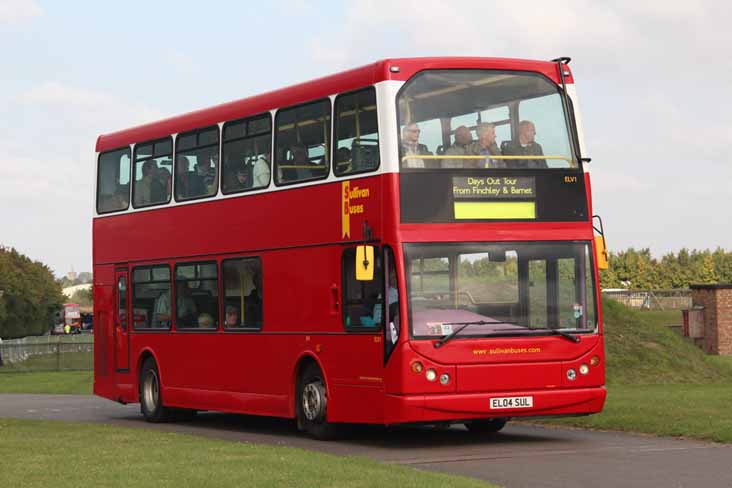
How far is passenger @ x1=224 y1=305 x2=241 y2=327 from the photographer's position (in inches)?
797

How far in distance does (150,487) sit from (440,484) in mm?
2370

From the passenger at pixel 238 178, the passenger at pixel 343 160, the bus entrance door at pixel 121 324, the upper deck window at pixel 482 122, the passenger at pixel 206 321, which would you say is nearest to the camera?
the upper deck window at pixel 482 122

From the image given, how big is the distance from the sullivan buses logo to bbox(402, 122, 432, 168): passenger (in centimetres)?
66

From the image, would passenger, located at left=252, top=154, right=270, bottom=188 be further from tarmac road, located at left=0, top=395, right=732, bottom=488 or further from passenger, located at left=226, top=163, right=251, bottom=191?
tarmac road, located at left=0, top=395, right=732, bottom=488

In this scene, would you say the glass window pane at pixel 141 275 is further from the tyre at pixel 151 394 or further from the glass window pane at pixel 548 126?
the glass window pane at pixel 548 126

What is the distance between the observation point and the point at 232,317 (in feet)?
66.8

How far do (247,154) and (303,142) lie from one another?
161 centimetres

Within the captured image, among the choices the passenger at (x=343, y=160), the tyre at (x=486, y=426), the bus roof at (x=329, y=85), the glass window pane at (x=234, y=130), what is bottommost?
the tyre at (x=486, y=426)

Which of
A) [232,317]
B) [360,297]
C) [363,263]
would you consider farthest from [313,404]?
[232,317]

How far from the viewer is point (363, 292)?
1700 cm

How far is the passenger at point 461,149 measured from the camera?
54.2ft

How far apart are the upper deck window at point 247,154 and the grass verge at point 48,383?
1636cm

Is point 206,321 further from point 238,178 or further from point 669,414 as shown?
point 669,414

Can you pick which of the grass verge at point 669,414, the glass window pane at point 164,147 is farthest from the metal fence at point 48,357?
the grass verge at point 669,414
